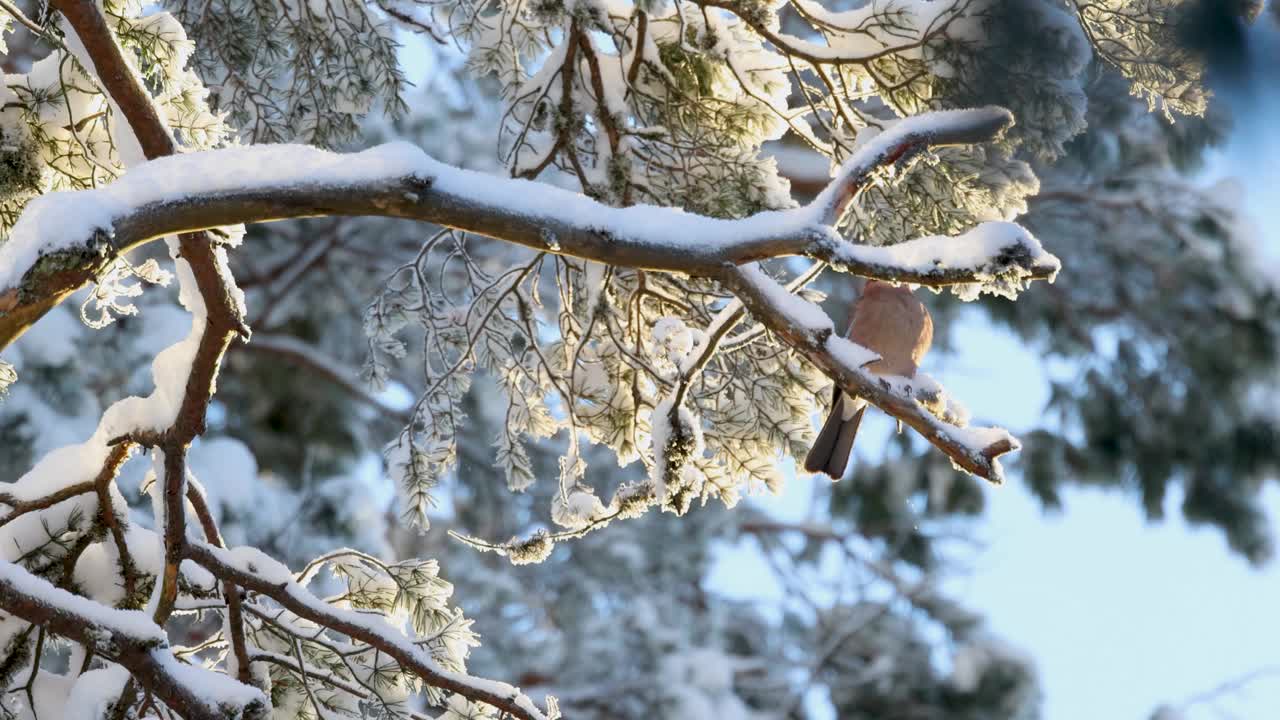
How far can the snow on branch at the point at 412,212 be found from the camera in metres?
2.23

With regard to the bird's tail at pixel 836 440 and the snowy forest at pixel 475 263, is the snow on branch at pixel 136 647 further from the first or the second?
the bird's tail at pixel 836 440

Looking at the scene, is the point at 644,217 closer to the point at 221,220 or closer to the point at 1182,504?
the point at 221,220

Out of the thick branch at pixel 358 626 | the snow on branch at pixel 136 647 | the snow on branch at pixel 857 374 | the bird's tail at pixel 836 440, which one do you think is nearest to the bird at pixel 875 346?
the bird's tail at pixel 836 440

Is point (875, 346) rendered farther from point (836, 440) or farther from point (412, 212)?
point (412, 212)

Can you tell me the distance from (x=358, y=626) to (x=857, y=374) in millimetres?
1262

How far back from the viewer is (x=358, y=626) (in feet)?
9.34

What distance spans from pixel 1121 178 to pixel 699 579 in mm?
4274

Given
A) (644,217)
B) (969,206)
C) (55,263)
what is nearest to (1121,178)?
(969,206)

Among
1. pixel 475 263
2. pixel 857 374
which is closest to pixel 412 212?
pixel 857 374

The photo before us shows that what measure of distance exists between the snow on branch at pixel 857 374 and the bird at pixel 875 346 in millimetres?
846

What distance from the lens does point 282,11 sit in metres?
4.13

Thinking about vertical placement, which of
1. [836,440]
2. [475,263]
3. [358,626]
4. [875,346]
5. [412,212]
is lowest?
[358,626]

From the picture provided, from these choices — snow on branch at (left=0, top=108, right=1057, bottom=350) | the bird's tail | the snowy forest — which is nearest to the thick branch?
the snowy forest

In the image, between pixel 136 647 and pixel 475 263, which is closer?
pixel 136 647
